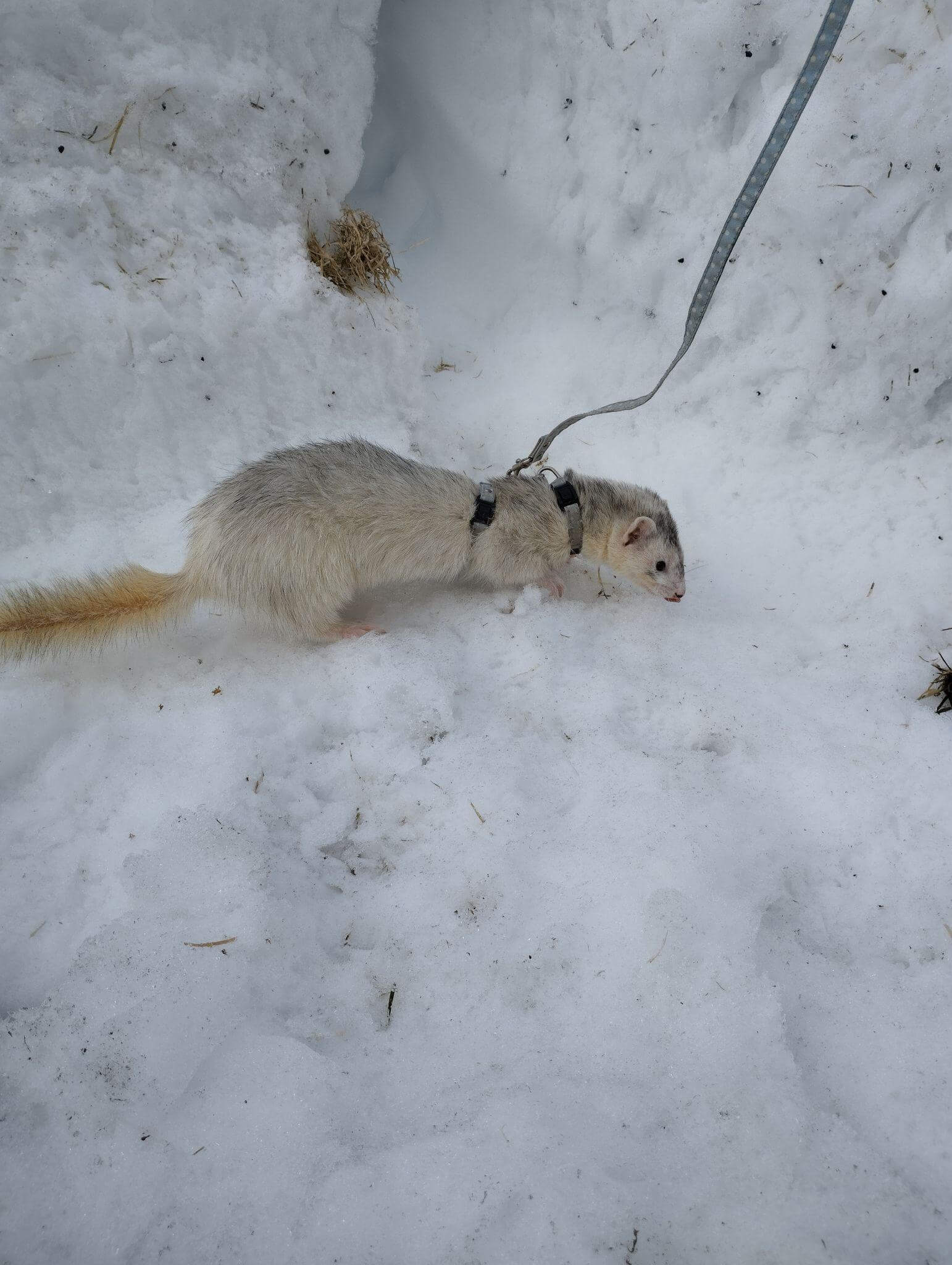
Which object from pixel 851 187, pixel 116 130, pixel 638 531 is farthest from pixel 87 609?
pixel 851 187

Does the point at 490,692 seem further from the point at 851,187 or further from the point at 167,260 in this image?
the point at 851,187

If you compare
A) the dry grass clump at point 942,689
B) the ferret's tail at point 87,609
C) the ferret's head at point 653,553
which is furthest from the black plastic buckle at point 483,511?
the dry grass clump at point 942,689

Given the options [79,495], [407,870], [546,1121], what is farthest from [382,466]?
[546,1121]

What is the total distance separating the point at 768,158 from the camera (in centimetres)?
294

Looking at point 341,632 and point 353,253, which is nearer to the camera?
point 341,632

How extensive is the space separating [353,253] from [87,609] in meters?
2.73

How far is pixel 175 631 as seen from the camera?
3041 millimetres

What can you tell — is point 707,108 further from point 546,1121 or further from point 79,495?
point 546,1121

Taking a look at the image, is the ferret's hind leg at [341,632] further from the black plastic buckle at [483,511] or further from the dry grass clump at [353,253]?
the dry grass clump at [353,253]

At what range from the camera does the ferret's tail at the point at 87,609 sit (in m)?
2.55

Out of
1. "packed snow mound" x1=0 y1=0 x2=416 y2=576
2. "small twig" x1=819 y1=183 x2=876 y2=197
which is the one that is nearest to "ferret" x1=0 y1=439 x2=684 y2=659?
"packed snow mound" x1=0 y1=0 x2=416 y2=576

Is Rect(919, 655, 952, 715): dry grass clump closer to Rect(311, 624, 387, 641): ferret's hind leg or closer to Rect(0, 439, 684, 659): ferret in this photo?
Rect(0, 439, 684, 659): ferret

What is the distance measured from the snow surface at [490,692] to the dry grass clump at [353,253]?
0.15m

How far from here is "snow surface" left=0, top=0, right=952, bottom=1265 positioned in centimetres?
172
